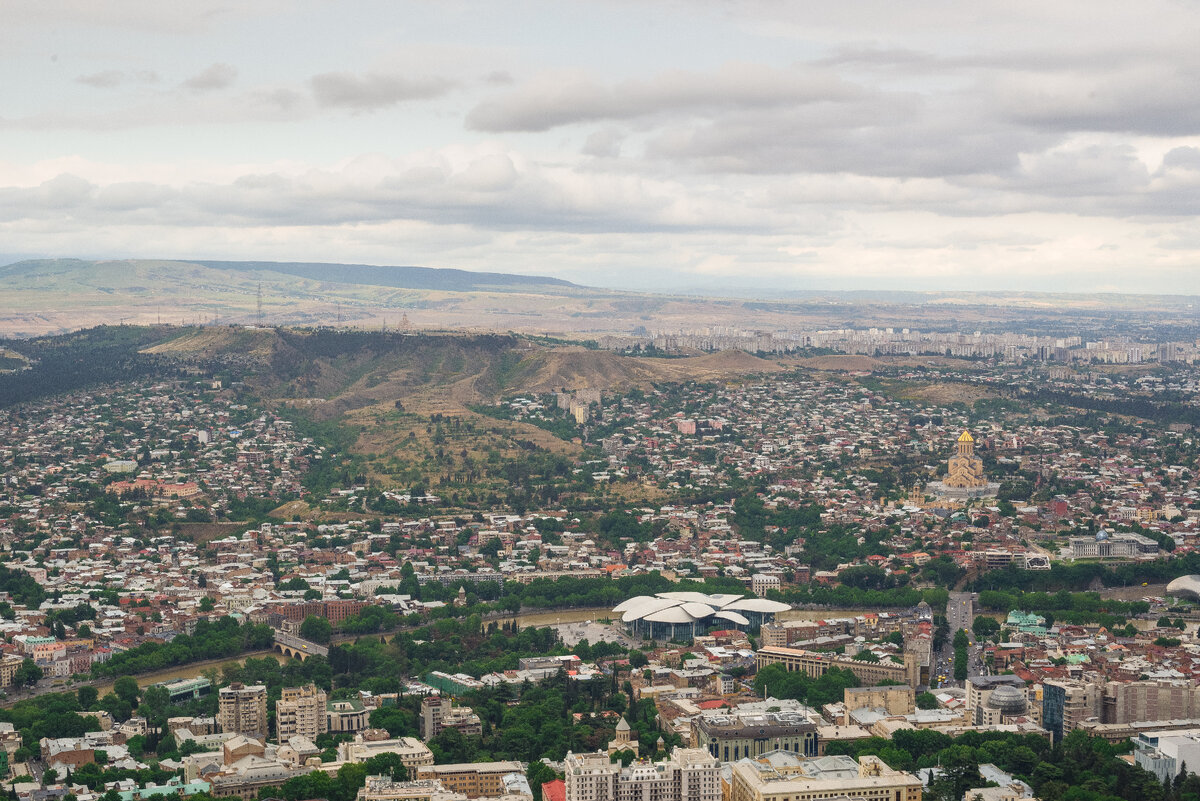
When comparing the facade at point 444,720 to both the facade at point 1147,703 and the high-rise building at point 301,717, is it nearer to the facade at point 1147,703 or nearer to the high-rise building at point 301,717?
the high-rise building at point 301,717

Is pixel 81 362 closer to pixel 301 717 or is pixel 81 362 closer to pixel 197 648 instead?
pixel 197 648

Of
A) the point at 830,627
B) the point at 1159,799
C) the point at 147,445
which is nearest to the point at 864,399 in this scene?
the point at 147,445

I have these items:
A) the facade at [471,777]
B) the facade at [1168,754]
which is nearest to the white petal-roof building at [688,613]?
the facade at [471,777]

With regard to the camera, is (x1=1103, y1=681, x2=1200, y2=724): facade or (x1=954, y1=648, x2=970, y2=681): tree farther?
(x1=954, y1=648, x2=970, y2=681): tree

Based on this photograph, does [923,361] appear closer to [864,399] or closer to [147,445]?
[864,399]

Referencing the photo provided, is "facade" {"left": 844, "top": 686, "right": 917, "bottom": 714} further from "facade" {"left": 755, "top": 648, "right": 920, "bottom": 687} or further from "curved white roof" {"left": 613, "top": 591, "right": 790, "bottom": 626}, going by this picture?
"curved white roof" {"left": 613, "top": 591, "right": 790, "bottom": 626}

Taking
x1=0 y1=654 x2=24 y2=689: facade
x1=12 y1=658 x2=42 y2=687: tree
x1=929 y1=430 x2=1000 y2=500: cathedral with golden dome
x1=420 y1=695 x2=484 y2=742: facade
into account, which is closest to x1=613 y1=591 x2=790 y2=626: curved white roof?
x1=420 y1=695 x2=484 y2=742: facade
